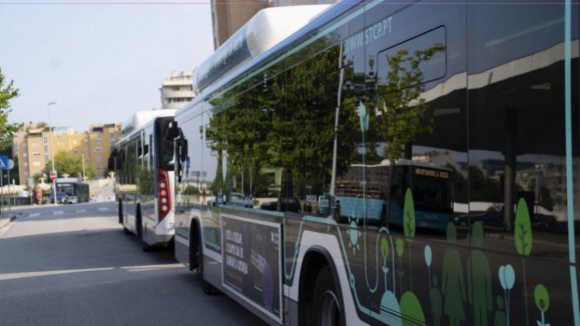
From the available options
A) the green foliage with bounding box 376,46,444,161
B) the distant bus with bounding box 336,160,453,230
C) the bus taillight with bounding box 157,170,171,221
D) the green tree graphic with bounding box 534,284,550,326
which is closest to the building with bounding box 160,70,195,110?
the bus taillight with bounding box 157,170,171,221

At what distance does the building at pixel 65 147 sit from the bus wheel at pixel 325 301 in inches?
6648

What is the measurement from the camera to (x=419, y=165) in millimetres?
3275

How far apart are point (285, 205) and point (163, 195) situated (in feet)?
25.0

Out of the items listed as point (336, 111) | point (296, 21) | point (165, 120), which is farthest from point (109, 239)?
point (336, 111)

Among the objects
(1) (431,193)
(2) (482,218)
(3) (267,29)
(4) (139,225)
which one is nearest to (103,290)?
(3) (267,29)

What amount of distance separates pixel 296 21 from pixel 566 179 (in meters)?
4.83

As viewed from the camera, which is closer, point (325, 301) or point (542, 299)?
point (542, 299)

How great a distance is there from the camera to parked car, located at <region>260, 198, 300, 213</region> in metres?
5.12

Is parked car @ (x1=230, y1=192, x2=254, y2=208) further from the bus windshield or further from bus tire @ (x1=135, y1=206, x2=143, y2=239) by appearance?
bus tire @ (x1=135, y1=206, x2=143, y2=239)

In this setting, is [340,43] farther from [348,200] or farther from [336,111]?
[348,200]

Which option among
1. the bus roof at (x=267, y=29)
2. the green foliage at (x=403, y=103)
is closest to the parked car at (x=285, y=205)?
the green foliage at (x=403, y=103)

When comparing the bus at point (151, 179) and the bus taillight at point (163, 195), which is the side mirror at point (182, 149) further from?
the bus taillight at point (163, 195)

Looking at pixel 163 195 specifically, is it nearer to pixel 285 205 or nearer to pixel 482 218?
pixel 285 205

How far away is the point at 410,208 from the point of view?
11.0 feet
